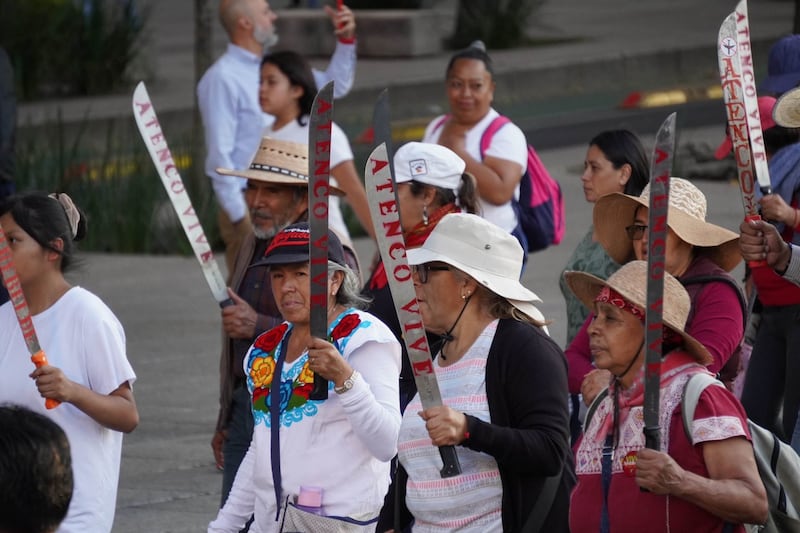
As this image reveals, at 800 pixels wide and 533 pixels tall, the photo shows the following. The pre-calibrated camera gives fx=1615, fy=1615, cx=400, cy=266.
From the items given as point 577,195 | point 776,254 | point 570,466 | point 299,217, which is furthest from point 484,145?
point 577,195

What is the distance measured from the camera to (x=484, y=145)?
7301 mm

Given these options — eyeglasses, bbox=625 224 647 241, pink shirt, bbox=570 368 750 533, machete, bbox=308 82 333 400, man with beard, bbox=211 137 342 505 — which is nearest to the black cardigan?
pink shirt, bbox=570 368 750 533

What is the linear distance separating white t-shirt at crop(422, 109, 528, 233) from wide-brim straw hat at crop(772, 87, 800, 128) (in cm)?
159

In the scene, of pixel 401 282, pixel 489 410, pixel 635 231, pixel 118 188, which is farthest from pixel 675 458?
pixel 118 188

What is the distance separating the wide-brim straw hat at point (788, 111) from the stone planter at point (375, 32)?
1794cm

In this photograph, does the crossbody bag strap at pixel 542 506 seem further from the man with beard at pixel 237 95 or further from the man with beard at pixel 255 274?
the man with beard at pixel 237 95

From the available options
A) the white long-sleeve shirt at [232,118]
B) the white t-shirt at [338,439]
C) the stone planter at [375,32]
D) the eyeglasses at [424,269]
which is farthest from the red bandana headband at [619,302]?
the stone planter at [375,32]

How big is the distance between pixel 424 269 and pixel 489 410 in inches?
19.3

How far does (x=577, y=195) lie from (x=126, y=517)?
27.5 feet

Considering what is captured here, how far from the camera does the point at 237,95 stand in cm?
869

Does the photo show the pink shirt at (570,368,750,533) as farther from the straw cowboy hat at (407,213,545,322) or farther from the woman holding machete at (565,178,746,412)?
the woman holding machete at (565,178,746,412)

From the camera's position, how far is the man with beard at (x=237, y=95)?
8625mm

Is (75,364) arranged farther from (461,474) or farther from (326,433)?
(461,474)

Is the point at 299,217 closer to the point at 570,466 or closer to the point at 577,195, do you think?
the point at 570,466
